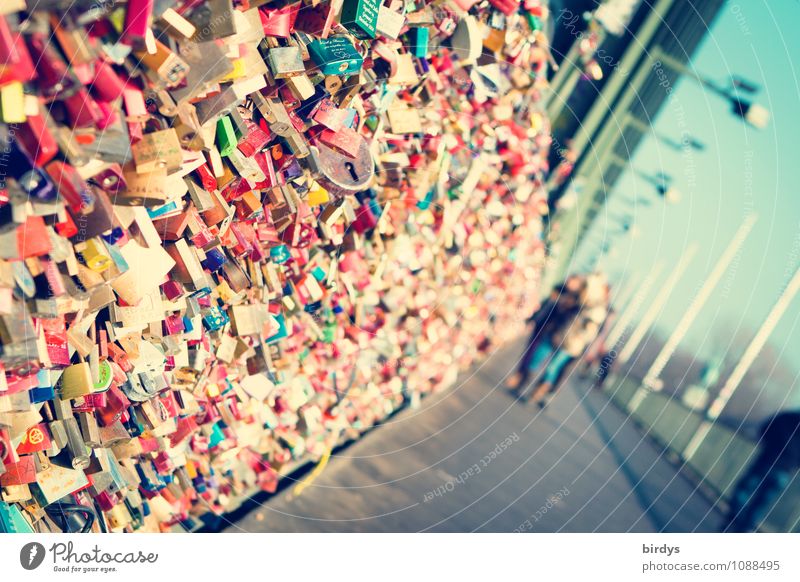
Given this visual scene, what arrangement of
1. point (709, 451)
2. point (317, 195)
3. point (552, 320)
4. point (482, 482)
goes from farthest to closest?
point (709, 451)
point (552, 320)
point (482, 482)
point (317, 195)

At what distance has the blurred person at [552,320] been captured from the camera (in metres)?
9.46

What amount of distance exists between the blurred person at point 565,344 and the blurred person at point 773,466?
2.51 metres

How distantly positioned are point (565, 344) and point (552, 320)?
1.50 feet

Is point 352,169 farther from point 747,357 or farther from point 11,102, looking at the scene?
point 747,357

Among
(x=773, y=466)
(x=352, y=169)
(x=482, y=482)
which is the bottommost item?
(x=482, y=482)

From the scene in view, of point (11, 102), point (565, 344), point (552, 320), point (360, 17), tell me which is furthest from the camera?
point (552, 320)

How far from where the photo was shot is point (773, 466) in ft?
24.3

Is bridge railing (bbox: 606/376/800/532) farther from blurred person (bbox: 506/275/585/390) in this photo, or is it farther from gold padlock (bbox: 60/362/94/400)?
gold padlock (bbox: 60/362/94/400)

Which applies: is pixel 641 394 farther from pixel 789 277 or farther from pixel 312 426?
pixel 312 426
